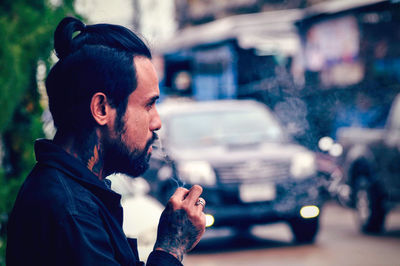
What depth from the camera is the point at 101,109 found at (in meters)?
1.55

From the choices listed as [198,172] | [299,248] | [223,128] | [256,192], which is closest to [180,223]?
[256,192]

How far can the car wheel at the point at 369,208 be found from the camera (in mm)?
8391

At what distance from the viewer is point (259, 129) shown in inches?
336

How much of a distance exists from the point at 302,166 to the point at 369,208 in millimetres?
1432

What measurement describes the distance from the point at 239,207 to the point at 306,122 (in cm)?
139

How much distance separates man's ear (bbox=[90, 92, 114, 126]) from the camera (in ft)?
5.05

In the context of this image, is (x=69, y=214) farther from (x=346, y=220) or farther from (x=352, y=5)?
(x=352, y=5)

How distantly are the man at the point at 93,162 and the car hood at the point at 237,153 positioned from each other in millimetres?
5965

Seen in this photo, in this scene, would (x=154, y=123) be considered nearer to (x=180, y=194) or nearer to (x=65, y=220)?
(x=180, y=194)

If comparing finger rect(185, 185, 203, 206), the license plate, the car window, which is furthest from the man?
the car window

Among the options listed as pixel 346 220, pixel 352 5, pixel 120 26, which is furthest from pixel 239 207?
pixel 352 5

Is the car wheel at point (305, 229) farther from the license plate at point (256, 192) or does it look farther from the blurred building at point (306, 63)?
the blurred building at point (306, 63)

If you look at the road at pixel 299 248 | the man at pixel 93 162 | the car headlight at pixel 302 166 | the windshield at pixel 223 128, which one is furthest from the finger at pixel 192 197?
the windshield at pixel 223 128

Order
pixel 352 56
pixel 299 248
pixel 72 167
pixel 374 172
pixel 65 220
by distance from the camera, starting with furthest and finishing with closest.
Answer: pixel 352 56, pixel 374 172, pixel 299 248, pixel 72 167, pixel 65 220
